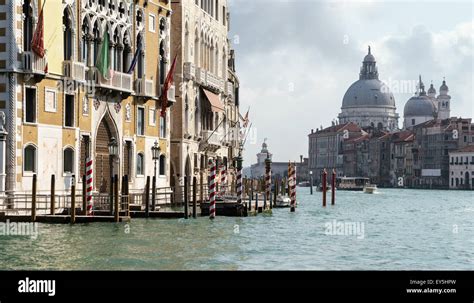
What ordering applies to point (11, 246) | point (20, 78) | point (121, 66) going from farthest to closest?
1. point (121, 66)
2. point (20, 78)
3. point (11, 246)

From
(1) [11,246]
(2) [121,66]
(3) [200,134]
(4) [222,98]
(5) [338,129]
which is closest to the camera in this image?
(1) [11,246]

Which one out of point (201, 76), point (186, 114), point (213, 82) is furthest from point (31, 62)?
point (213, 82)

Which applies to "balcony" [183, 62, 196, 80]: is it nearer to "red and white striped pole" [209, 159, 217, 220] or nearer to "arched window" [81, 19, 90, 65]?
"arched window" [81, 19, 90, 65]

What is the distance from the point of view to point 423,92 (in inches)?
7082

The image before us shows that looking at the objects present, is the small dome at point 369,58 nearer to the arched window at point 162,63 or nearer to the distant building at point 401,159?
the distant building at point 401,159

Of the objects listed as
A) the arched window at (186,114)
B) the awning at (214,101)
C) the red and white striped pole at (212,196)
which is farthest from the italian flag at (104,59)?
the awning at (214,101)

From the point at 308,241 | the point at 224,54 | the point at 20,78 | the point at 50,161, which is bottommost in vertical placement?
the point at 308,241

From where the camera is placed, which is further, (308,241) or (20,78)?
(20,78)

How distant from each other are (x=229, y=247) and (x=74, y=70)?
385 inches

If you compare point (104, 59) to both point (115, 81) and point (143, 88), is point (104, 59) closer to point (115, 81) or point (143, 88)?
point (115, 81)

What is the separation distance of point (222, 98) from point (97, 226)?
23.4 meters

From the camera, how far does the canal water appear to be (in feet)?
55.9

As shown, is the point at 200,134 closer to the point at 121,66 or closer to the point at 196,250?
the point at 121,66
